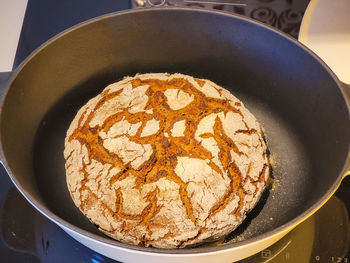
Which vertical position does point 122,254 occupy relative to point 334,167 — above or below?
below

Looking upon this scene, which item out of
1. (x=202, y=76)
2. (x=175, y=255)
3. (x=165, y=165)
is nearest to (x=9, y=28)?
(x=202, y=76)

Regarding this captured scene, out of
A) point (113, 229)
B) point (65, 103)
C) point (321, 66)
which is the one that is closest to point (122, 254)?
point (113, 229)

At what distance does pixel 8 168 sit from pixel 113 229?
27 centimetres

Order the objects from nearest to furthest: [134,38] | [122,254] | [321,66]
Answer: [122,254] < [321,66] < [134,38]

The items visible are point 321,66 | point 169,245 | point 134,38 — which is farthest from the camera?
point 134,38

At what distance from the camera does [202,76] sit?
1.17m

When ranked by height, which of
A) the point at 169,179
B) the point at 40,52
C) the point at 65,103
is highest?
the point at 40,52

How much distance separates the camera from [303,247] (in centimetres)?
88

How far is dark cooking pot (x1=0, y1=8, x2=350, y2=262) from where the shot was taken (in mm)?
895

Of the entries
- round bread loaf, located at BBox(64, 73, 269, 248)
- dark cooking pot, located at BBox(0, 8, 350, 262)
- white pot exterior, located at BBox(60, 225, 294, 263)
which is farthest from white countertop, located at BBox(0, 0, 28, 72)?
white pot exterior, located at BBox(60, 225, 294, 263)

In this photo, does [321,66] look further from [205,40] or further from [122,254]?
[122,254]

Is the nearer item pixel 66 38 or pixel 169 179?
pixel 169 179

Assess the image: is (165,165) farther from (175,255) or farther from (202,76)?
(202,76)

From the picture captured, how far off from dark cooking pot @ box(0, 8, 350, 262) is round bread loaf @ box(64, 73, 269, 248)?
0.33 ft
